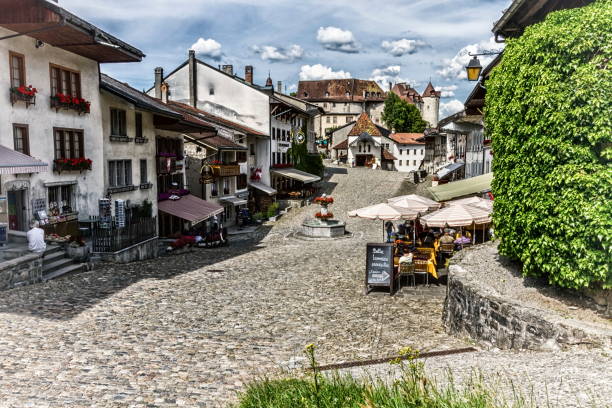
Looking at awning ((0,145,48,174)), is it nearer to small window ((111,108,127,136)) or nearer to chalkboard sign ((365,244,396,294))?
small window ((111,108,127,136))

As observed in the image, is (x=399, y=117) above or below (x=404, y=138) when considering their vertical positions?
above

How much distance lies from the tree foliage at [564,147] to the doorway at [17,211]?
15796mm

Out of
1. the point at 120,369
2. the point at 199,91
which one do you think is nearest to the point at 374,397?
the point at 120,369

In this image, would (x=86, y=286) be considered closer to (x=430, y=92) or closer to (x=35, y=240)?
(x=35, y=240)

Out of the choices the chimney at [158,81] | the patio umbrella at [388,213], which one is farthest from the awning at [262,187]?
the patio umbrella at [388,213]

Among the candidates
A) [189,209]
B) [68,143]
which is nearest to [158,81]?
[189,209]

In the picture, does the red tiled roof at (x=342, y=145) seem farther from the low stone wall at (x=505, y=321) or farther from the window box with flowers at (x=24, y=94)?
the low stone wall at (x=505, y=321)

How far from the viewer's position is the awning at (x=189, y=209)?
29438mm

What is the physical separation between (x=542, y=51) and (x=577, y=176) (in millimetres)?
2612

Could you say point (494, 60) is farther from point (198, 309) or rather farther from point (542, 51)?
point (198, 309)

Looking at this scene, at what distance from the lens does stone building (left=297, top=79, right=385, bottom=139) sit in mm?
127688

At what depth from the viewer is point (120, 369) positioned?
951cm

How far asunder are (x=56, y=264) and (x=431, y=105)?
14079 centimetres

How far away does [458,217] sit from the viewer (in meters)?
18.7
